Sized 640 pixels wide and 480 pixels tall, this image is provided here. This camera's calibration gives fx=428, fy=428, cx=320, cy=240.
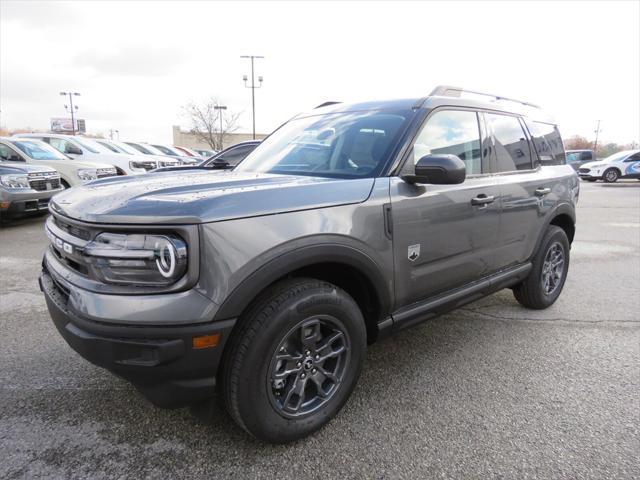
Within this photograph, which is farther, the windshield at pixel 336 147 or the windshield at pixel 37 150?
the windshield at pixel 37 150

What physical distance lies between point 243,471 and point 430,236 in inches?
63.7

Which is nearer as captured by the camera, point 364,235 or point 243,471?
point 243,471

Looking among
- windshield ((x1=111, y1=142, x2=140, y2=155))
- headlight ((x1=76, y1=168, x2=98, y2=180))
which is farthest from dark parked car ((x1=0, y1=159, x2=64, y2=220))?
windshield ((x1=111, y1=142, x2=140, y2=155))

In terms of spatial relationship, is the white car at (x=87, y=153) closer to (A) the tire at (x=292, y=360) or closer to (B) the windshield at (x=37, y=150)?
(B) the windshield at (x=37, y=150)

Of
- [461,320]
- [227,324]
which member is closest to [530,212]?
[461,320]

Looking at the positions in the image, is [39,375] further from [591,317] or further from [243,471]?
[591,317]

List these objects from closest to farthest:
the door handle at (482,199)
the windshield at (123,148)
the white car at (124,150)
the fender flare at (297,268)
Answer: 1. the fender flare at (297,268)
2. the door handle at (482,199)
3. the white car at (124,150)
4. the windshield at (123,148)

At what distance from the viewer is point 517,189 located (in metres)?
3.33

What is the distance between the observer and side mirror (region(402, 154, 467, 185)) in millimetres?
2299

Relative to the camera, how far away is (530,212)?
351 cm

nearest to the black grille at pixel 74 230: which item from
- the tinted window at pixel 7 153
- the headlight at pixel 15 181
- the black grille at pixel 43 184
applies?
the headlight at pixel 15 181

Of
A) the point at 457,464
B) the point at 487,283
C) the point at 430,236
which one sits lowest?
the point at 457,464

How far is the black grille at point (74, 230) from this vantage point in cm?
191

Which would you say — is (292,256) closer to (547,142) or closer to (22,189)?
(547,142)
